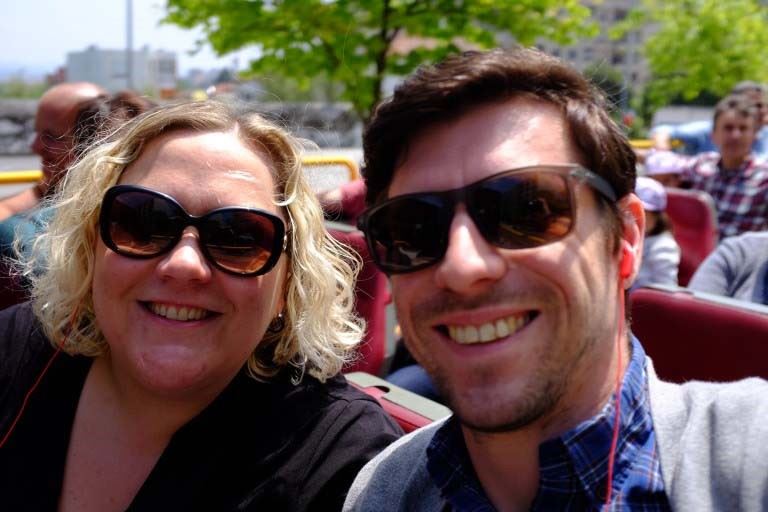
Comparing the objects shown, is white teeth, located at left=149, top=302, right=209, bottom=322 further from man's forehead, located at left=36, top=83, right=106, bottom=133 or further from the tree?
the tree

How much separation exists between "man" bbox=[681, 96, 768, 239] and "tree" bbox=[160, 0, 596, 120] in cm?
199

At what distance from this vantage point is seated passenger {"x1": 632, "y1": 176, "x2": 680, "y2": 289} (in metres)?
3.70

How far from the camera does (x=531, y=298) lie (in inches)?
48.4

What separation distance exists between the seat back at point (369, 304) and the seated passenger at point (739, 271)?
1.21 m

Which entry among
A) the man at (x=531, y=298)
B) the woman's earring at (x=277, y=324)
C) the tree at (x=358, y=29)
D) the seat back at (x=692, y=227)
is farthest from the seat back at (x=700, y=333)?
the tree at (x=358, y=29)

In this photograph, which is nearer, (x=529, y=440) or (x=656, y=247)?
(x=529, y=440)

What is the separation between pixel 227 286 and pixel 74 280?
1.74ft

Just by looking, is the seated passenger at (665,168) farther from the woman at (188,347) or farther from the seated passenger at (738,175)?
the woman at (188,347)

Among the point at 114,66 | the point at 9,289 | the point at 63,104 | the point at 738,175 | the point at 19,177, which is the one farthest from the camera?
the point at 114,66

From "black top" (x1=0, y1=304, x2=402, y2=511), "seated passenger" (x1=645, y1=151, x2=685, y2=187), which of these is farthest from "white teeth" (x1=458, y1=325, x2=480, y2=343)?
"seated passenger" (x1=645, y1=151, x2=685, y2=187)

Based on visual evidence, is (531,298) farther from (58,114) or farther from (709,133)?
(709,133)

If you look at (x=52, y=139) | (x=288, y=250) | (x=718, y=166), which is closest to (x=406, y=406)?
(x=288, y=250)

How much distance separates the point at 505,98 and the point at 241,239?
2.30ft

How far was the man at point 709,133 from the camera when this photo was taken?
17.1ft
